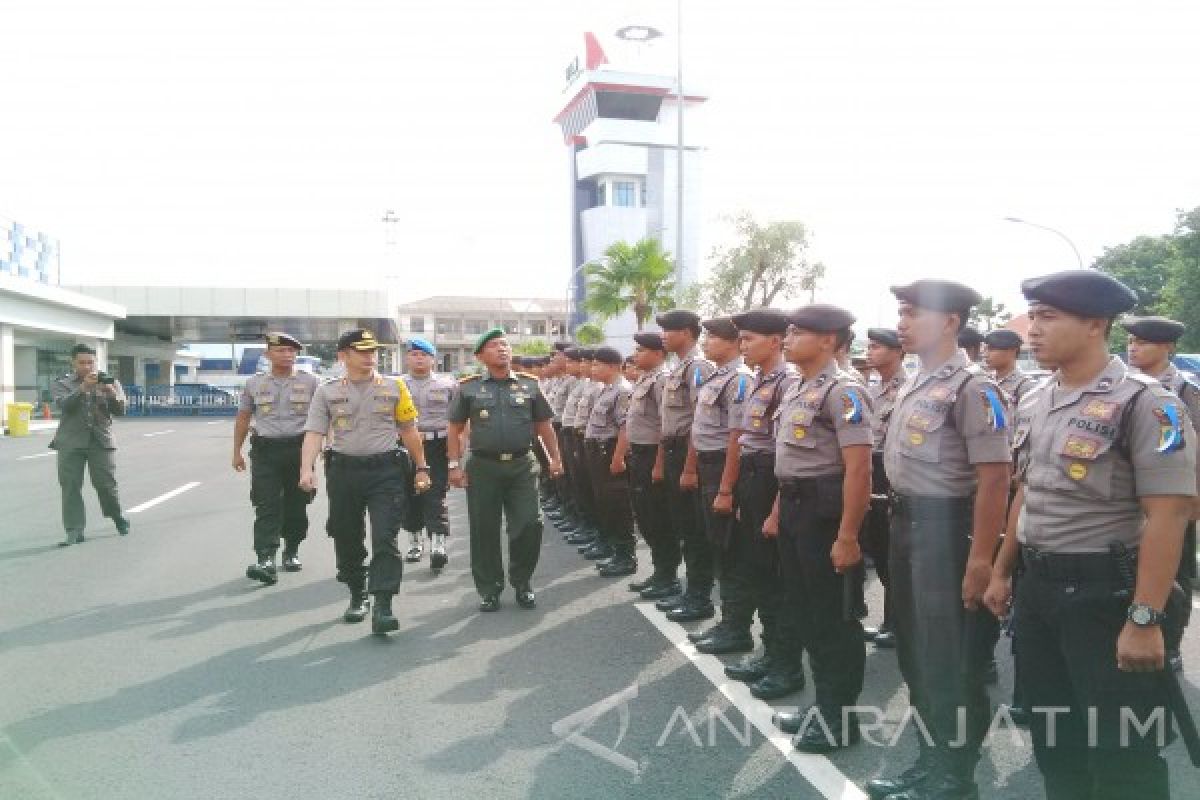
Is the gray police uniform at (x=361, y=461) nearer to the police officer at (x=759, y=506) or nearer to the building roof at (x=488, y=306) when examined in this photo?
the police officer at (x=759, y=506)

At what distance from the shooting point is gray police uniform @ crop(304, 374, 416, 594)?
602cm

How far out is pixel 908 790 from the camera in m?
3.32

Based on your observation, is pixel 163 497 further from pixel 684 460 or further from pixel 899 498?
pixel 899 498

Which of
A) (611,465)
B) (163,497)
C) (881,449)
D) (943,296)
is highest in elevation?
(943,296)

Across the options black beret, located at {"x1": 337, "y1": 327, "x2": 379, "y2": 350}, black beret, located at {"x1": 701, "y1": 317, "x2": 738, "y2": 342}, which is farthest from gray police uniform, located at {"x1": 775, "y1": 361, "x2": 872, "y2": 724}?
black beret, located at {"x1": 337, "y1": 327, "x2": 379, "y2": 350}

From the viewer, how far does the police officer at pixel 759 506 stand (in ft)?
15.7

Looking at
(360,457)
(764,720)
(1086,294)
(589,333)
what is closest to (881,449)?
(764,720)

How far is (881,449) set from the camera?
609cm

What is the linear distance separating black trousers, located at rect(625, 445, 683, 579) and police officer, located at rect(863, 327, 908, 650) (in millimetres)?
1573

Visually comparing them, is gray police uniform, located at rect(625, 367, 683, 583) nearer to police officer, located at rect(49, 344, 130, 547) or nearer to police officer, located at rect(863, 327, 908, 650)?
police officer, located at rect(863, 327, 908, 650)

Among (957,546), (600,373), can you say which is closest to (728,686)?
(957,546)

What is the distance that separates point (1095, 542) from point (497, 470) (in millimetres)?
4557

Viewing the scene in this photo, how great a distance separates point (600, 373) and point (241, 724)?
5.05 metres

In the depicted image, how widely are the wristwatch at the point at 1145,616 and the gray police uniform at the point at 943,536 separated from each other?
803 millimetres
